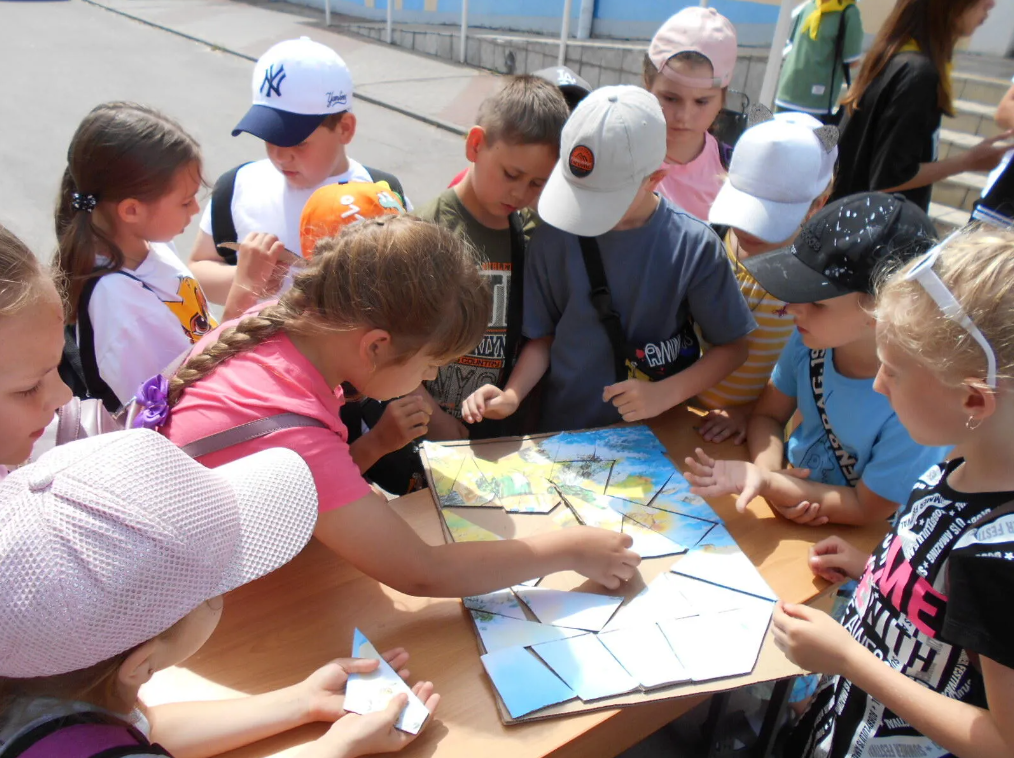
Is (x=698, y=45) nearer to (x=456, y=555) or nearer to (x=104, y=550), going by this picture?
(x=456, y=555)

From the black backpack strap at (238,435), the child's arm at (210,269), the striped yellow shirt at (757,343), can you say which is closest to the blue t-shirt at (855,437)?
the striped yellow shirt at (757,343)

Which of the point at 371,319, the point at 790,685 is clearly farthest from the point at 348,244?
the point at 790,685

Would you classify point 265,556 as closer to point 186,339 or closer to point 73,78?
point 186,339

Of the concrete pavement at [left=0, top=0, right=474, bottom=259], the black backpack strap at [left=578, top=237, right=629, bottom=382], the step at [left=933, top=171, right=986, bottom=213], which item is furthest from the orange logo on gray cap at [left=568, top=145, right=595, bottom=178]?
the step at [left=933, top=171, right=986, bottom=213]

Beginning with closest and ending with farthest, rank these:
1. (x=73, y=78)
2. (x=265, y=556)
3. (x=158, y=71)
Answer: (x=265, y=556) → (x=73, y=78) → (x=158, y=71)

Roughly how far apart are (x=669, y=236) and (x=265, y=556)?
3.75 feet

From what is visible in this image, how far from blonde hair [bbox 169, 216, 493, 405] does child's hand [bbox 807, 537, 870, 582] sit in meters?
0.79

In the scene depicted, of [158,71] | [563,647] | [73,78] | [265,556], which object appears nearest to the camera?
[265,556]

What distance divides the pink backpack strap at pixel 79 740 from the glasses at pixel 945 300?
1.10 meters

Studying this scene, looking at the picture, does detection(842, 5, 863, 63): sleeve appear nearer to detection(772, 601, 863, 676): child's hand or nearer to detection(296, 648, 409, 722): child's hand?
detection(772, 601, 863, 676): child's hand

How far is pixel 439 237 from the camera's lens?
1.28 m

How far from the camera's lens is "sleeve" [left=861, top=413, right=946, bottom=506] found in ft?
4.54

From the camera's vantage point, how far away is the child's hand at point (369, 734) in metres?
0.96

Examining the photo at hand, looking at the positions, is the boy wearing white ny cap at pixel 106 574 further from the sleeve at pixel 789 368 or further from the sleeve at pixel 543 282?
the sleeve at pixel 789 368
